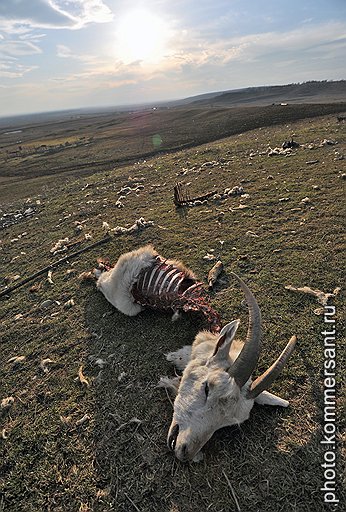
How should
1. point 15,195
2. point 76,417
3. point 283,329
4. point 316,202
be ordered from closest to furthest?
point 76,417 < point 283,329 < point 316,202 < point 15,195

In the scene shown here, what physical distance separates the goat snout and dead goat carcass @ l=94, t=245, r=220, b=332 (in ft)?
6.53

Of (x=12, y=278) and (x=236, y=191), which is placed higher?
(x=236, y=191)

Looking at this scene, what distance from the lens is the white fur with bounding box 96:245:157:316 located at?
22.1ft

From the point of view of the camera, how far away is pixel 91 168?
A: 28.5m

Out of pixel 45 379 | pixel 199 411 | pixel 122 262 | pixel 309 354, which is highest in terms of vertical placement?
pixel 122 262

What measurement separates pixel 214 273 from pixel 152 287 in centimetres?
175

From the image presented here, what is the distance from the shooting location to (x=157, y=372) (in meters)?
5.23

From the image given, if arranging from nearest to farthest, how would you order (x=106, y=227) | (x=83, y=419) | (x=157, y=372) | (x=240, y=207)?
(x=83, y=419)
(x=157, y=372)
(x=240, y=207)
(x=106, y=227)

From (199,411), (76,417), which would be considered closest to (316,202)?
(199,411)

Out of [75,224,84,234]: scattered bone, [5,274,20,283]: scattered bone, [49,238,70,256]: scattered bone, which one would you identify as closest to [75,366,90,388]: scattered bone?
[5,274,20,283]: scattered bone

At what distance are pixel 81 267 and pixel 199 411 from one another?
6454 millimetres

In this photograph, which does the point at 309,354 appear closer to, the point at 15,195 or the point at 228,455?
the point at 228,455

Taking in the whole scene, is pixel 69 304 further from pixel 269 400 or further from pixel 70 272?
pixel 269 400

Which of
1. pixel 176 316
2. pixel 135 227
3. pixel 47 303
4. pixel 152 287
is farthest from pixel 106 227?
pixel 176 316
